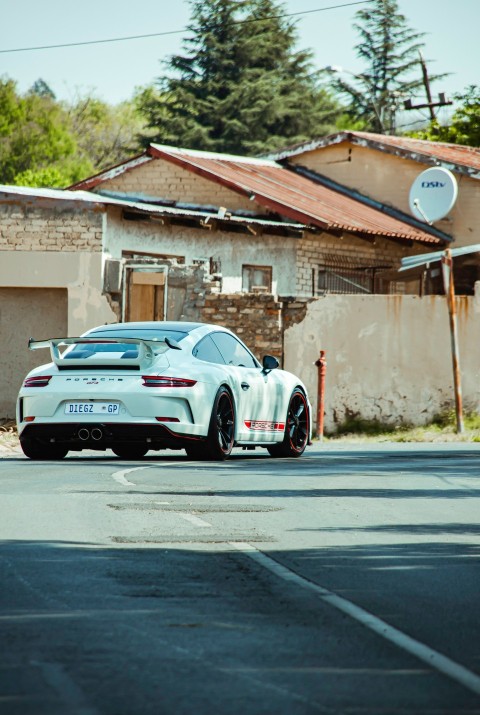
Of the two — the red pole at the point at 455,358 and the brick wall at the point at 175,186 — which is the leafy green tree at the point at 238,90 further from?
the red pole at the point at 455,358

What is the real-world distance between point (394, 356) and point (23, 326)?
7.48 meters

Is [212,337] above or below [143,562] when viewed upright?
above

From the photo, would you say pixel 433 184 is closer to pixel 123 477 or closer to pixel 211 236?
pixel 211 236

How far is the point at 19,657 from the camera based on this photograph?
5168mm

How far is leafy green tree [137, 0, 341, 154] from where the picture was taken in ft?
193

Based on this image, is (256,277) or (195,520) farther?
(256,277)

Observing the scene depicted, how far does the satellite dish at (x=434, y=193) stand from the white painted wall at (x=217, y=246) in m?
4.37

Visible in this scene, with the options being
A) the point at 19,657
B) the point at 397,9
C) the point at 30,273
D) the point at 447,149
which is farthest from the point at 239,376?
the point at 397,9

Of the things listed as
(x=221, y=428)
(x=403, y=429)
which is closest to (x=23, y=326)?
(x=403, y=429)

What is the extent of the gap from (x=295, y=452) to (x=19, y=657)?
11.7m

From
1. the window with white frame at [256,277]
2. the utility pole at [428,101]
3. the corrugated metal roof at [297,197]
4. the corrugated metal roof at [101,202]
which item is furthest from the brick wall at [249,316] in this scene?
the utility pole at [428,101]

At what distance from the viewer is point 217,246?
30.9 meters

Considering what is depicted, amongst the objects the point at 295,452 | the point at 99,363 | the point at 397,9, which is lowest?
the point at 295,452

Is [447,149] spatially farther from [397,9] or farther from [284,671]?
[284,671]
